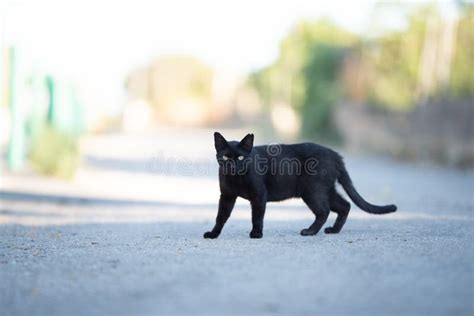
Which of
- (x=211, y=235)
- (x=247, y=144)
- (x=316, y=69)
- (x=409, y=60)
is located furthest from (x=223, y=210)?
(x=316, y=69)

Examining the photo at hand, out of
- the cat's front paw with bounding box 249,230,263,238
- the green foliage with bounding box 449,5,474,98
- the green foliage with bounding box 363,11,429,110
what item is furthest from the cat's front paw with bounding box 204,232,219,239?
the green foliage with bounding box 449,5,474,98

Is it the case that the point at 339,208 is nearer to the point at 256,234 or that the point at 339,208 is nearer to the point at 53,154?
the point at 256,234

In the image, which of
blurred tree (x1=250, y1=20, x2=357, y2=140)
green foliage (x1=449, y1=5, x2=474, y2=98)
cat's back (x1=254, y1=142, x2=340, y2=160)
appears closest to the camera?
cat's back (x1=254, y1=142, x2=340, y2=160)

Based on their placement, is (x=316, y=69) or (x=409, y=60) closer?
(x=409, y=60)

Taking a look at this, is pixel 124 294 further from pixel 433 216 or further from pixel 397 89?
pixel 397 89

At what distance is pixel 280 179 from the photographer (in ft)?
22.1

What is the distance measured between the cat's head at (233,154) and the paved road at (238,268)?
0.74 metres

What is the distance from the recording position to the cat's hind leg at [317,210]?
265 inches

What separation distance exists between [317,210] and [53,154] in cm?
1118

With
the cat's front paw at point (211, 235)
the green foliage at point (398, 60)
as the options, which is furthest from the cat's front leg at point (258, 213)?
the green foliage at point (398, 60)

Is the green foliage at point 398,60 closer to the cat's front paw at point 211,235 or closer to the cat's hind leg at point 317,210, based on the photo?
the cat's hind leg at point 317,210

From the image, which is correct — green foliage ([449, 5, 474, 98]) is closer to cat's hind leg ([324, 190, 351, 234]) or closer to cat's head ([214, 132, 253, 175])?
cat's hind leg ([324, 190, 351, 234])

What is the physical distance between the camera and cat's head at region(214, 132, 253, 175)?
641 centimetres

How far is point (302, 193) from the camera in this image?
22.4 ft
